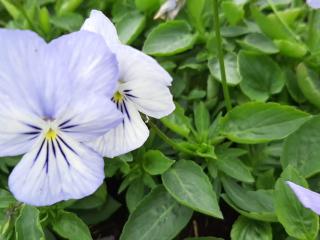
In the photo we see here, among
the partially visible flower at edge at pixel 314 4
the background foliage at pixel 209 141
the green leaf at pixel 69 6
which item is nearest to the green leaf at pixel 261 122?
the background foliage at pixel 209 141

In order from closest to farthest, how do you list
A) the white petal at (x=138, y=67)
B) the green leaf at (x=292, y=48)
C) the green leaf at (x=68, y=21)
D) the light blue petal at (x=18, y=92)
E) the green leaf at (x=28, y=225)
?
the light blue petal at (x=18, y=92) → the white petal at (x=138, y=67) → the green leaf at (x=28, y=225) → the green leaf at (x=292, y=48) → the green leaf at (x=68, y=21)

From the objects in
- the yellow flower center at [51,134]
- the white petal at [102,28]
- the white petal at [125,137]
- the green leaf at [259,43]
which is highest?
the white petal at [102,28]

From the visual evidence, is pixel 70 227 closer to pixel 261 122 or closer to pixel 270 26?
pixel 261 122

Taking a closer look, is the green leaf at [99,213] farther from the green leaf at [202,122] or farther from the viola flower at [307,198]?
the viola flower at [307,198]

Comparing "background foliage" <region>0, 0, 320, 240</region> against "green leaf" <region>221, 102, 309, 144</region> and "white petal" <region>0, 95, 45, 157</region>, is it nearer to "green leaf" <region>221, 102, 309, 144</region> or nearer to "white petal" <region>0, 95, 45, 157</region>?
"green leaf" <region>221, 102, 309, 144</region>

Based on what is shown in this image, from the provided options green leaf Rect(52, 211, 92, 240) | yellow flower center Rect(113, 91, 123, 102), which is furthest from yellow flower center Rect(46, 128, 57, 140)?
green leaf Rect(52, 211, 92, 240)
